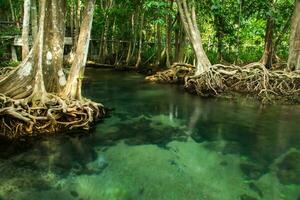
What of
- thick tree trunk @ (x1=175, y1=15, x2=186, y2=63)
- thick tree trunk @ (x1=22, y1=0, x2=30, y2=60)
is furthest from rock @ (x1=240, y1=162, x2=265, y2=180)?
thick tree trunk @ (x1=175, y1=15, x2=186, y2=63)

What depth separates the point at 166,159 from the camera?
25.4 feet

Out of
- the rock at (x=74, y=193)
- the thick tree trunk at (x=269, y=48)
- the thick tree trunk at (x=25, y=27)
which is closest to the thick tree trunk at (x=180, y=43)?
the thick tree trunk at (x=269, y=48)

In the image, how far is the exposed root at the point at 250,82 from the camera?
13477mm

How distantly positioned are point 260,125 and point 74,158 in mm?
5250

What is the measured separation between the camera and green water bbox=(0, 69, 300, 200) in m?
6.23

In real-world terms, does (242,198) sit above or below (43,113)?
below

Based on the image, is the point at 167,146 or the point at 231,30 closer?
the point at 167,146

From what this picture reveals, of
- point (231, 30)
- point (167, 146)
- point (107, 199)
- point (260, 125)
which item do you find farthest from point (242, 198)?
point (231, 30)

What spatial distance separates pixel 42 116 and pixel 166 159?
9.92 ft

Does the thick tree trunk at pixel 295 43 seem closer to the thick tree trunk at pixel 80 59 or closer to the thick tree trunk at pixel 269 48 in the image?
the thick tree trunk at pixel 269 48

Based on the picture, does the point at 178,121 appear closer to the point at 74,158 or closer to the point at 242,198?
the point at 74,158

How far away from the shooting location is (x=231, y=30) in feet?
64.3

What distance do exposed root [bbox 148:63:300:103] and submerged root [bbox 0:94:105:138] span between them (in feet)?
20.4

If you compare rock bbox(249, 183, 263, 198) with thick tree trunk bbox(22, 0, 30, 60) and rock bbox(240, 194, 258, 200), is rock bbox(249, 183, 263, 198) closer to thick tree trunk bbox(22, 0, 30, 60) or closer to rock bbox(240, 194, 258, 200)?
rock bbox(240, 194, 258, 200)
